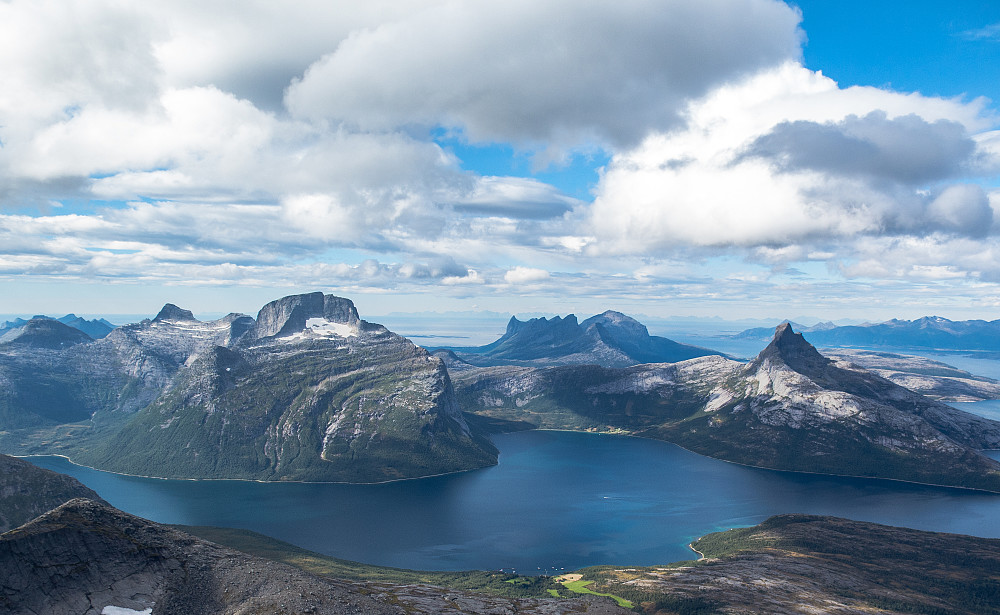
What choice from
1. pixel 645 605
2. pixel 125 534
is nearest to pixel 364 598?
pixel 125 534

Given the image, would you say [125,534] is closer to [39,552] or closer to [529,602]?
[39,552]

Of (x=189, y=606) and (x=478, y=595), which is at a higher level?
(x=189, y=606)

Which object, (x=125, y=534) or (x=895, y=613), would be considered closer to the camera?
(x=125, y=534)

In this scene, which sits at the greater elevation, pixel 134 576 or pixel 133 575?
pixel 133 575

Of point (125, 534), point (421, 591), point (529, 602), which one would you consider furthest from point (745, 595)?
point (125, 534)

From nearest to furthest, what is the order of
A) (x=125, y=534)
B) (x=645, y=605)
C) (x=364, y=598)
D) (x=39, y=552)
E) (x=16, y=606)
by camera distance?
(x=16, y=606) → (x=39, y=552) → (x=125, y=534) → (x=364, y=598) → (x=645, y=605)

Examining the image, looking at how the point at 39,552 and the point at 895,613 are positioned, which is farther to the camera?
the point at 895,613

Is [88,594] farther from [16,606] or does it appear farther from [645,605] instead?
[645,605]

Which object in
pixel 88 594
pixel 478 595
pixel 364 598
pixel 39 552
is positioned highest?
pixel 39 552

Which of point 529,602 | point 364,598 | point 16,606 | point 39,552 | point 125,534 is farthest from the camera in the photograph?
point 529,602
